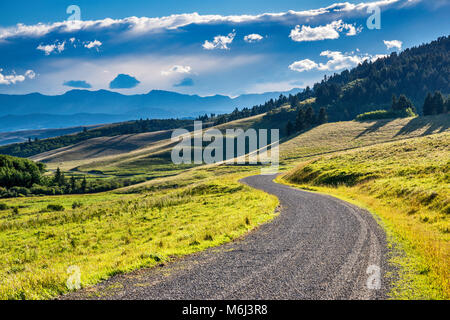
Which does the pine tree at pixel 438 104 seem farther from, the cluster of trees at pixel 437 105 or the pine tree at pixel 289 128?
the pine tree at pixel 289 128

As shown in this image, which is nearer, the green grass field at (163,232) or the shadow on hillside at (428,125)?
the green grass field at (163,232)

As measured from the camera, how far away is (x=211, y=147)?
156m

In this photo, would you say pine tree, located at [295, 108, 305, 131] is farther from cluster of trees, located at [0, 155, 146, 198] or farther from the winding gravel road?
the winding gravel road

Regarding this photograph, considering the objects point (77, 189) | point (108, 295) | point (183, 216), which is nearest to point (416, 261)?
point (108, 295)

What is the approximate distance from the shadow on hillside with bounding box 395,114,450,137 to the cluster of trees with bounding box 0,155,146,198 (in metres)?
103

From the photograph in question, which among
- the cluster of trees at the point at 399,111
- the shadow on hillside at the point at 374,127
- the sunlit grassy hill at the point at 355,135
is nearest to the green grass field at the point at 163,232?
the sunlit grassy hill at the point at 355,135

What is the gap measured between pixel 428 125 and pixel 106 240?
119 metres

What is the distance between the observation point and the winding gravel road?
728cm

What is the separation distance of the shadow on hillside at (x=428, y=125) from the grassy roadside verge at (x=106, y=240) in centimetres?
9322

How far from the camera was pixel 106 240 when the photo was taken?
19.5 meters

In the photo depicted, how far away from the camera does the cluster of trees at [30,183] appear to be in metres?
86.4

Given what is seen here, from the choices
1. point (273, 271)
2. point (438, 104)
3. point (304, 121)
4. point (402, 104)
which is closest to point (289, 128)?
point (304, 121)
